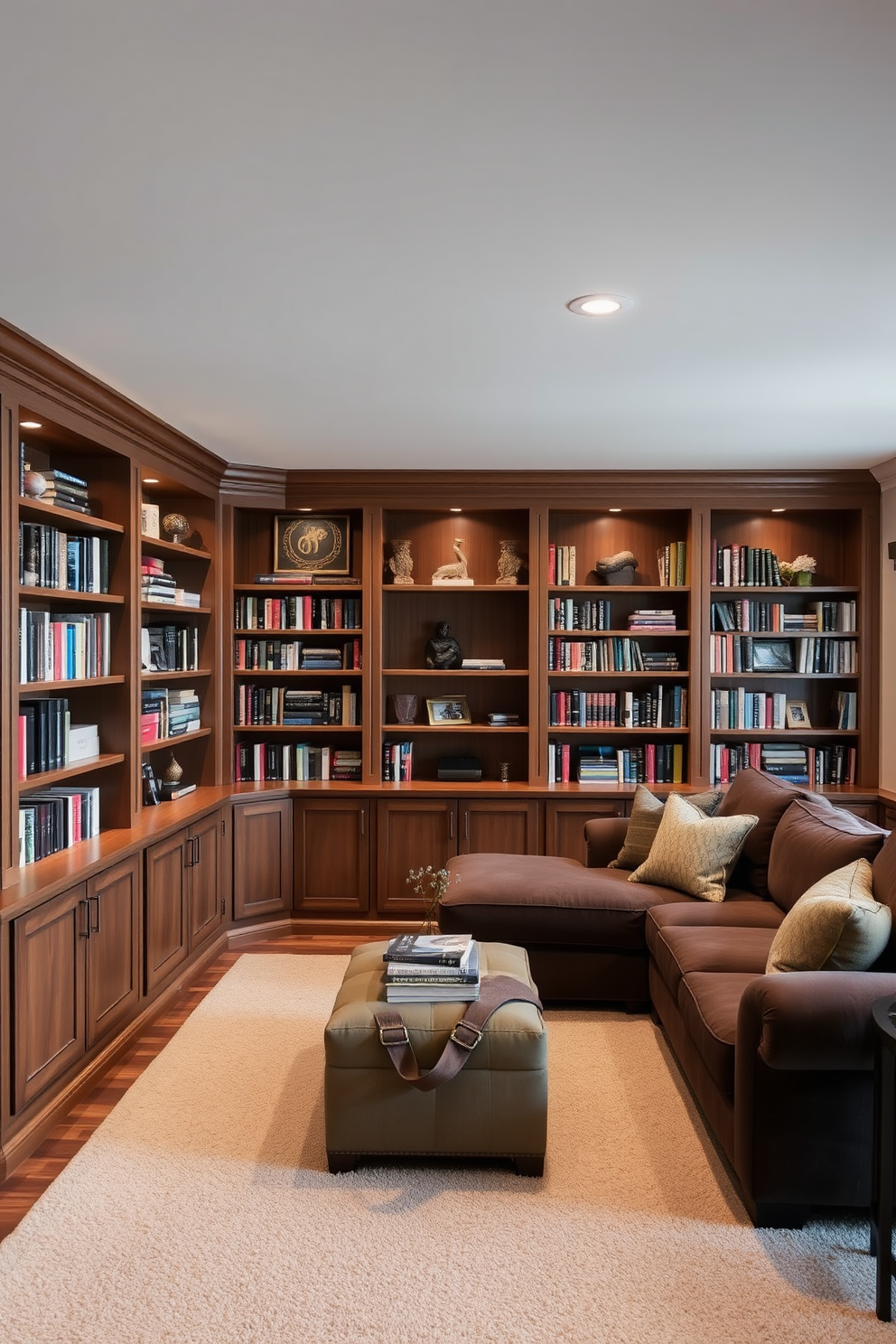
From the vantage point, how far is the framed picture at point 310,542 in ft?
19.4

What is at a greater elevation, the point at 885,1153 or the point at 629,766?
the point at 629,766

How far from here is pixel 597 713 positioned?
5.81 meters

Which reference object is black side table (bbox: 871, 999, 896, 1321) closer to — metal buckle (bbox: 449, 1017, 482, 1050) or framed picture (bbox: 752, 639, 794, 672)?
metal buckle (bbox: 449, 1017, 482, 1050)

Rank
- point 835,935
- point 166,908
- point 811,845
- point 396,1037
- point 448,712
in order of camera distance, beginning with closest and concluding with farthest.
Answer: point 835,935
point 396,1037
point 811,845
point 166,908
point 448,712

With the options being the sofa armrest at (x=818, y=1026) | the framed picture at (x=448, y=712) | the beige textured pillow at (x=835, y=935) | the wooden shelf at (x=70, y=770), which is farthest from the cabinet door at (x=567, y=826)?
the sofa armrest at (x=818, y=1026)

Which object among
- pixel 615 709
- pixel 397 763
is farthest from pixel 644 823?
pixel 397 763

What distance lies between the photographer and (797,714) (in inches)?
230

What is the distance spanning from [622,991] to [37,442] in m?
3.38

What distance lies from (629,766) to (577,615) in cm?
95

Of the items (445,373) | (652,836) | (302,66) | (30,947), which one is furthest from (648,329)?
(30,947)

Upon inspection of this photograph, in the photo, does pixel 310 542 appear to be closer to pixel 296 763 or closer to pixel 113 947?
pixel 296 763

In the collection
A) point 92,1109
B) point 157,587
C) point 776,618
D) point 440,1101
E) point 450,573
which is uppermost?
point 450,573

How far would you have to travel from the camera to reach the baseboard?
119 inches

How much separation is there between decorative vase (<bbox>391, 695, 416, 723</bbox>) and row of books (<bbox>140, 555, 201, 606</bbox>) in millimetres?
1367
